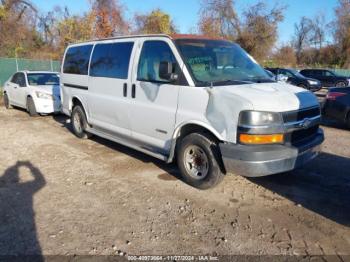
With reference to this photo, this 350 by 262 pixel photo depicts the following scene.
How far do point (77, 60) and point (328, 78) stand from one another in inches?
916

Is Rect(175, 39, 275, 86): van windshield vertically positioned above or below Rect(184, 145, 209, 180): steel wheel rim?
above

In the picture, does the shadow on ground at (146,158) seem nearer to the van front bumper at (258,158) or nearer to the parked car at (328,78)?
the van front bumper at (258,158)

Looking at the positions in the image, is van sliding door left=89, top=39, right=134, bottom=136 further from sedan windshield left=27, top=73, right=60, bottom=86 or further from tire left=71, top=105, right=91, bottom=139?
sedan windshield left=27, top=73, right=60, bottom=86

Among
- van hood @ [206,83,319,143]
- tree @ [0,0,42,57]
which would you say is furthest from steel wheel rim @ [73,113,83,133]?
tree @ [0,0,42,57]

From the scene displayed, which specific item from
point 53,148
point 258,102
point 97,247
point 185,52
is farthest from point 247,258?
point 53,148

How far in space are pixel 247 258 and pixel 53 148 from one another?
517 centimetres

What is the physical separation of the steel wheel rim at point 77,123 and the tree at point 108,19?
2273 centimetres

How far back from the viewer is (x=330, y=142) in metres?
7.86

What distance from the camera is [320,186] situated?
5.08m

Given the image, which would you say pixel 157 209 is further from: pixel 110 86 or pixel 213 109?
pixel 110 86

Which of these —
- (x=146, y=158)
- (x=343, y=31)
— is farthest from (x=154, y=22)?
(x=146, y=158)

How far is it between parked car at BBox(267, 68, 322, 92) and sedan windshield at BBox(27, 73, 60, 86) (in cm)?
1472

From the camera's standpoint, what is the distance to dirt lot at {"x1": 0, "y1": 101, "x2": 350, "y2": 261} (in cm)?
354

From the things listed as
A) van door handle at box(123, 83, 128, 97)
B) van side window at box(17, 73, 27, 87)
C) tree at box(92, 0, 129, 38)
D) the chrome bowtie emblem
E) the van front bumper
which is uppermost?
tree at box(92, 0, 129, 38)
